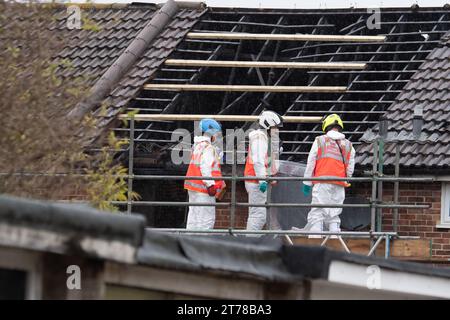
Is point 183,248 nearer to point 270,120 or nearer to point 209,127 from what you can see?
point 209,127

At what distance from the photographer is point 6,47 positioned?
39.5ft

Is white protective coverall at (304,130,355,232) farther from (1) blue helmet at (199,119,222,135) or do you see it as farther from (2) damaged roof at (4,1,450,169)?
(2) damaged roof at (4,1,450,169)

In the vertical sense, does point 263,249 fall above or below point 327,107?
below

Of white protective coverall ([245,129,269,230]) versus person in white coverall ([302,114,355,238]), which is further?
white protective coverall ([245,129,269,230])

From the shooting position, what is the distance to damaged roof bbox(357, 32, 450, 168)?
2064 cm

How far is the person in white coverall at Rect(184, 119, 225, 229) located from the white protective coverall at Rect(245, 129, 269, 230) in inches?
15.5

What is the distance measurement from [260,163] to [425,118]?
3.62m

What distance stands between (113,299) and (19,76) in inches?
153

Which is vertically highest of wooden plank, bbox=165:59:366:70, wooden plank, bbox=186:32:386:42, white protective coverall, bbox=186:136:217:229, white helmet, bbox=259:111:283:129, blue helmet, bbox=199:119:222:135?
wooden plank, bbox=186:32:386:42

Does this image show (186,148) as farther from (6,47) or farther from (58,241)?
(58,241)

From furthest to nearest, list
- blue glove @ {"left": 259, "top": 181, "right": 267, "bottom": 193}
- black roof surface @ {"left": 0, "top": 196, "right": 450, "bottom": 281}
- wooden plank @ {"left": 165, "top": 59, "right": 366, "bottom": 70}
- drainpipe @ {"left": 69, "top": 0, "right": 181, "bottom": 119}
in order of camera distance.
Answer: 1. drainpipe @ {"left": 69, "top": 0, "right": 181, "bottom": 119}
2. wooden plank @ {"left": 165, "top": 59, "right": 366, "bottom": 70}
3. blue glove @ {"left": 259, "top": 181, "right": 267, "bottom": 193}
4. black roof surface @ {"left": 0, "top": 196, "right": 450, "bottom": 281}

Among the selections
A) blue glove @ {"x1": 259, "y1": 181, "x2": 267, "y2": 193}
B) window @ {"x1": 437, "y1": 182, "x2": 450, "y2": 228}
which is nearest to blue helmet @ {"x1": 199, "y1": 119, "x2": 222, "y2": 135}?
blue glove @ {"x1": 259, "y1": 181, "x2": 267, "y2": 193}

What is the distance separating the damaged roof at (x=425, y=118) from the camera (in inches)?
813

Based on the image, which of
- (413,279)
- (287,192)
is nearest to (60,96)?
(413,279)
